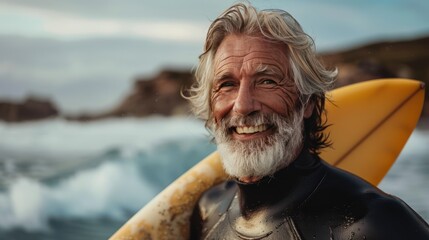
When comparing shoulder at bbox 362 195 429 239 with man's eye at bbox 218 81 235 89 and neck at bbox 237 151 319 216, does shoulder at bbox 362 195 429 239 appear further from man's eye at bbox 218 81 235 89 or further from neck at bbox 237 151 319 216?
man's eye at bbox 218 81 235 89

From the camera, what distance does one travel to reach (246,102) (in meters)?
1.43

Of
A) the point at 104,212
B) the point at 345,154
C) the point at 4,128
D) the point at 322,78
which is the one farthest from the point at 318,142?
the point at 4,128

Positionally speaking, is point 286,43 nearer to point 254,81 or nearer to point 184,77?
point 254,81

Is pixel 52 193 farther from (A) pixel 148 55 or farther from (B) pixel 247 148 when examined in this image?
(B) pixel 247 148

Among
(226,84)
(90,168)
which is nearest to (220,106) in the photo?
(226,84)

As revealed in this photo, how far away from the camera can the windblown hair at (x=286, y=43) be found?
1469 millimetres

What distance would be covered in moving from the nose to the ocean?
184 inches

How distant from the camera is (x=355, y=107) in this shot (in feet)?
7.00

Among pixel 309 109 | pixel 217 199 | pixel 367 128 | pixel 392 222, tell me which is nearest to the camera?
pixel 392 222

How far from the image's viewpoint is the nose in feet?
4.70

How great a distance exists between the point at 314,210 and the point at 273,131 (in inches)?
7.5

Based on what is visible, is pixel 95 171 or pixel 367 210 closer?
pixel 367 210

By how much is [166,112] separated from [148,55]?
86 cm


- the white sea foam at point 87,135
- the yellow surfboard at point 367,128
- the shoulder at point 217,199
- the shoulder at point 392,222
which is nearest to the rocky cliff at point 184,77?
the white sea foam at point 87,135
